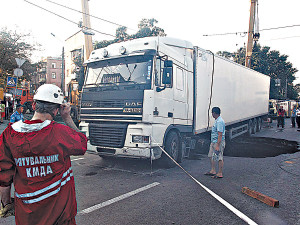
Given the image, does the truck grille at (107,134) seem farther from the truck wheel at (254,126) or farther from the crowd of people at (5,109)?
the crowd of people at (5,109)

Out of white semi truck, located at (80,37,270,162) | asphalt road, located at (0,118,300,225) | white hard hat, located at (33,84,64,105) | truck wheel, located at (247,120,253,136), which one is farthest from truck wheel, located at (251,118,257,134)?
white hard hat, located at (33,84,64,105)

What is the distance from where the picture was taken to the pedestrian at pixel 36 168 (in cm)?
174

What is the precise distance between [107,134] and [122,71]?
5.34ft

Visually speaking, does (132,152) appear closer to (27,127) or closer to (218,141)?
(218,141)

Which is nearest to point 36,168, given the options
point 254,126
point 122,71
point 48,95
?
point 48,95

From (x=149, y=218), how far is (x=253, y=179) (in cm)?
335

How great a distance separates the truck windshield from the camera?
607 centimetres

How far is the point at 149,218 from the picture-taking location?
3717mm

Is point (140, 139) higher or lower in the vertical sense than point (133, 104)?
lower

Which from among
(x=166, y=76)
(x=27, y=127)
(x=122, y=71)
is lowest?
(x=27, y=127)

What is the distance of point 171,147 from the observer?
673cm

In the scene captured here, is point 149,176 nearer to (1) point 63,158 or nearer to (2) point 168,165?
(2) point 168,165

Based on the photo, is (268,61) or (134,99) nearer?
(134,99)

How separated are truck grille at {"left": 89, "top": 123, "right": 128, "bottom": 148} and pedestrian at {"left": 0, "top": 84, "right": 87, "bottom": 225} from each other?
4.08 metres
